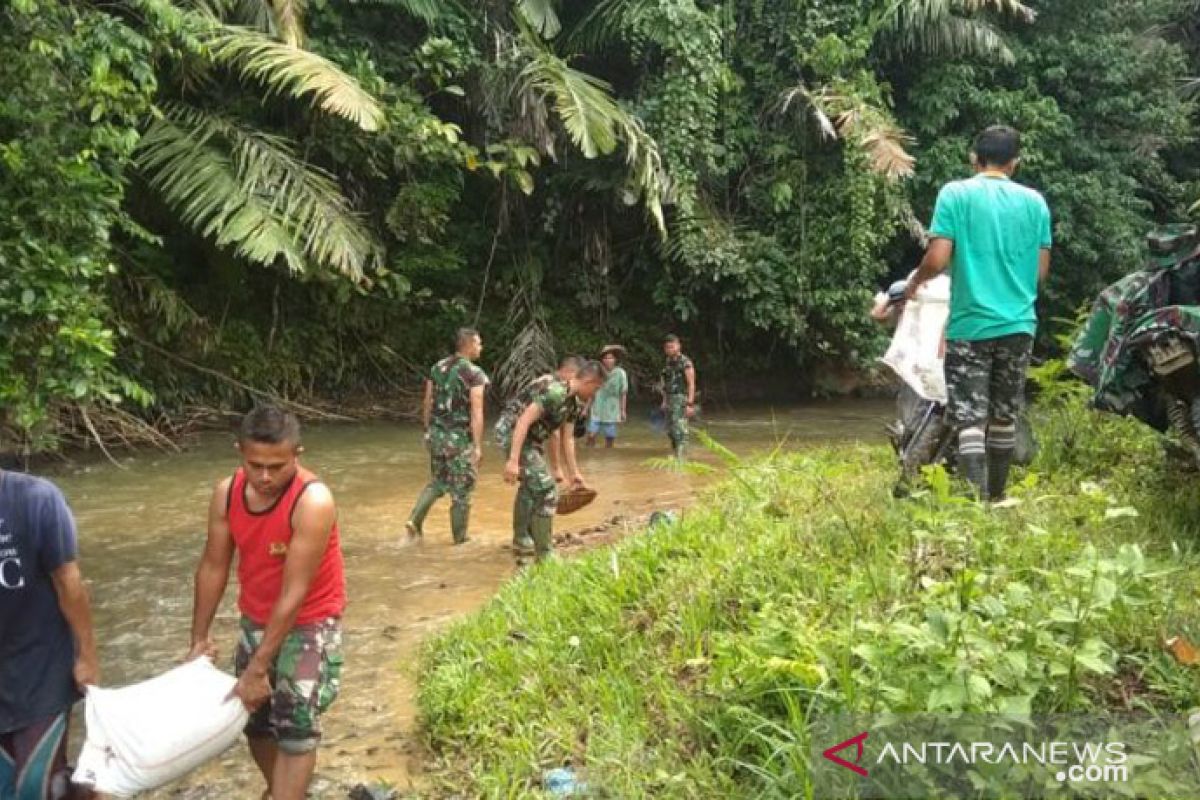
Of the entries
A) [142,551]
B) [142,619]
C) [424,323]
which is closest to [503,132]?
[424,323]

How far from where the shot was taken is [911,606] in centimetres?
332

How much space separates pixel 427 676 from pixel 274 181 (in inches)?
305

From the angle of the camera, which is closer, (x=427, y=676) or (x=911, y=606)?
(x=911, y=606)

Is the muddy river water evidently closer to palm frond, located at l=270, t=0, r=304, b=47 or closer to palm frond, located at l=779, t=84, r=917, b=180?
palm frond, located at l=779, t=84, r=917, b=180

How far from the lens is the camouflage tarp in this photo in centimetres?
401

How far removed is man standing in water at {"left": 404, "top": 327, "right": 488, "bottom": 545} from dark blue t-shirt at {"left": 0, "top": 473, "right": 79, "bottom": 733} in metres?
4.65

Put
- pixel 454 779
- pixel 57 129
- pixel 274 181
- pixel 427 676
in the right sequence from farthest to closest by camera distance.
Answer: pixel 274 181
pixel 57 129
pixel 427 676
pixel 454 779

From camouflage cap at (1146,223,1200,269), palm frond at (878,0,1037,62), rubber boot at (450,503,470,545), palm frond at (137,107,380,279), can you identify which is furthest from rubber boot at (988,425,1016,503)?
palm frond at (878,0,1037,62)

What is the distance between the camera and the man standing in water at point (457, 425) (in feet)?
25.2

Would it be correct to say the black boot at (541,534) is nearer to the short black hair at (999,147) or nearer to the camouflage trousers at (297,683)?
the camouflage trousers at (297,683)

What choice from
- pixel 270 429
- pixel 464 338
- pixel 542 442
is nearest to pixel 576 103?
pixel 464 338

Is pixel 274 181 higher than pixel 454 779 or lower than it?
higher

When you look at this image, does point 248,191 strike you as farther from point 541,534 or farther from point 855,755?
point 855,755

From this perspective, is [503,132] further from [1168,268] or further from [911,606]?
[911,606]
